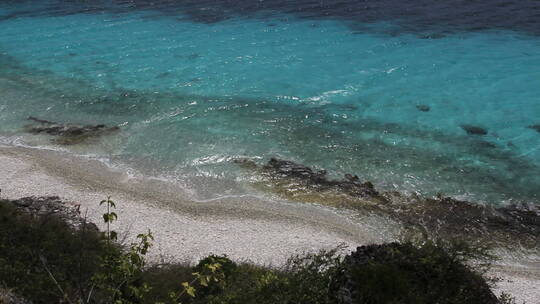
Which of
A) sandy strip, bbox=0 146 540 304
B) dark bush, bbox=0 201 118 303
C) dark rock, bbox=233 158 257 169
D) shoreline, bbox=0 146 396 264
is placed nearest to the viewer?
dark bush, bbox=0 201 118 303

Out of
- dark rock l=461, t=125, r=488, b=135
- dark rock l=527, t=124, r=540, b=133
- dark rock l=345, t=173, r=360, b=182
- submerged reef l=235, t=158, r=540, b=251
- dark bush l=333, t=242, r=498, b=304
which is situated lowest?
submerged reef l=235, t=158, r=540, b=251

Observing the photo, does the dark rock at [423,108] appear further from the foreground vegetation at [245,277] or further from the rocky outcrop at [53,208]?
the rocky outcrop at [53,208]

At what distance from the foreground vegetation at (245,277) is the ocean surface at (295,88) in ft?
18.8

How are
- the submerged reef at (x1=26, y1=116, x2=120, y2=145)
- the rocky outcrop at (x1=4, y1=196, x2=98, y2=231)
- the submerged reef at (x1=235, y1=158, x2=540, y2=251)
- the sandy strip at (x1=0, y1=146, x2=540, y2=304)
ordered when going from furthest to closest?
the submerged reef at (x1=26, y1=116, x2=120, y2=145), the submerged reef at (x1=235, y1=158, x2=540, y2=251), the rocky outcrop at (x1=4, y1=196, x2=98, y2=231), the sandy strip at (x1=0, y1=146, x2=540, y2=304)

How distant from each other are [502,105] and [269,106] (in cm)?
1291

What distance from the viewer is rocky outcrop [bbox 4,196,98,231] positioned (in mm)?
16078

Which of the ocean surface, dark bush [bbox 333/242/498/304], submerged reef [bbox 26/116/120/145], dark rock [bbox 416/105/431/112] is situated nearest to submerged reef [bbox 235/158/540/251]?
the ocean surface

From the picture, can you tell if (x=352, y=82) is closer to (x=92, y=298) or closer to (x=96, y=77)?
(x=96, y=77)

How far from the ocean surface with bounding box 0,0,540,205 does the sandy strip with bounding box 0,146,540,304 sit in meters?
1.24

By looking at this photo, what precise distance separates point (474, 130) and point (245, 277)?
1554 centimetres

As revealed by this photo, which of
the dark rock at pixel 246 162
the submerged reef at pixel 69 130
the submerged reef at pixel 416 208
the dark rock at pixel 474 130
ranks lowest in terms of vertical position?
the submerged reef at pixel 416 208

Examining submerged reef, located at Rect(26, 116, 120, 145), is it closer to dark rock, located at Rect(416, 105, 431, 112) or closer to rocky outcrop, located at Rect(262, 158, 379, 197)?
rocky outcrop, located at Rect(262, 158, 379, 197)

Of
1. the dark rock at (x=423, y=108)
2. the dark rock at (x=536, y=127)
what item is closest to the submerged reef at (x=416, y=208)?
the dark rock at (x=536, y=127)

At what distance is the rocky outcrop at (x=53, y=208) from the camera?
1608 cm
